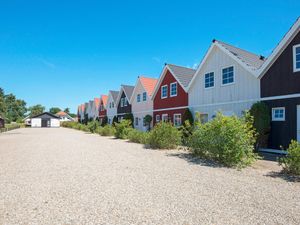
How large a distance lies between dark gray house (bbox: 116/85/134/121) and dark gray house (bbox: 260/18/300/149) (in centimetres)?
1986

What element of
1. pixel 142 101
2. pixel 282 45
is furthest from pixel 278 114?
pixel 142 101

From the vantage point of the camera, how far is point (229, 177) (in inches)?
267

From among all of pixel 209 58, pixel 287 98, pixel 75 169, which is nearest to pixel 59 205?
pixel 75 169

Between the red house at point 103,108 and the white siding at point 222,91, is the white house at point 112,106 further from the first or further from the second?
the white siding at point 222,91

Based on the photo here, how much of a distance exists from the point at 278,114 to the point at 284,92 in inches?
48.7

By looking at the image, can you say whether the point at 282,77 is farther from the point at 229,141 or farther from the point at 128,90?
the point at 128,90

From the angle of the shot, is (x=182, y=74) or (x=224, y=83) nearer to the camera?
(x=224, y=83)

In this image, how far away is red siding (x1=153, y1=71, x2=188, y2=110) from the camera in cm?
1897

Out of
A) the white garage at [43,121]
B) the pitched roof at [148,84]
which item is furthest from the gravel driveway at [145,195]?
the white garage at [43,121]

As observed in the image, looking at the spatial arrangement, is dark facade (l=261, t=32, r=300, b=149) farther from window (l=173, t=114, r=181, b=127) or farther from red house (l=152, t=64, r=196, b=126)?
window (l=173, t=114, r=181, b=127)

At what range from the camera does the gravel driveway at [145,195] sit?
396 cm

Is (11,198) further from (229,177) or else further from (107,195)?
(229,177)

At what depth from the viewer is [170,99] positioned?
20.8 m

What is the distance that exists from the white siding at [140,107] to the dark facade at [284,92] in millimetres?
13899
